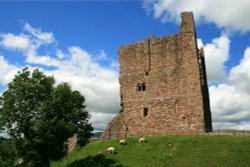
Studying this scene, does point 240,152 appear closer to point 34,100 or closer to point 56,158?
point 56,158

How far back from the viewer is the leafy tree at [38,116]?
32.6 meters

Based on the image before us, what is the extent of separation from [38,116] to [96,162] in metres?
7.90

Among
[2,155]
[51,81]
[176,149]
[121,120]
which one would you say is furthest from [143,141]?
[2,155]

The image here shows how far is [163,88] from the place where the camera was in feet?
137

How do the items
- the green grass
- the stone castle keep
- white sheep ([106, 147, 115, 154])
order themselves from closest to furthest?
the green grass
white sheep ([106, 147, 115, 154])
the stone castle keep

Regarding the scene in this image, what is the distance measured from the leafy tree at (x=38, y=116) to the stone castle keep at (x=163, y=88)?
9939 millimetres

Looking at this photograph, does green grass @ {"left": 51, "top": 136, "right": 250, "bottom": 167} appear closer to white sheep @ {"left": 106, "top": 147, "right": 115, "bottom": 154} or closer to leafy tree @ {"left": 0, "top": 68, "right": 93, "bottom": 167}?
white sheep @ {"left": 106, "top": 147, "right": 115, "bottom": 154}

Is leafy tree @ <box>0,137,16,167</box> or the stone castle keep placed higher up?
the stone castle keep

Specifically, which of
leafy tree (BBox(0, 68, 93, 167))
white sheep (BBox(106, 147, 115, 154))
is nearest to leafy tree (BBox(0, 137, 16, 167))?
leafy tree (BBox(0, 68, 93, 167))

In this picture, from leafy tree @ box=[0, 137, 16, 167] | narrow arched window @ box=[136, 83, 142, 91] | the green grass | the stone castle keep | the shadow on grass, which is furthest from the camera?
narrow arched window @ box=[136, 83, 142, 91]

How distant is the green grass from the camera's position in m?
28.6

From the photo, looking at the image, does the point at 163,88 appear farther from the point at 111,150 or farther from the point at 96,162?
the point at 96,162

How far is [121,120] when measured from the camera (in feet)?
145

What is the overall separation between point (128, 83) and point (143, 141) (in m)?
11.2
